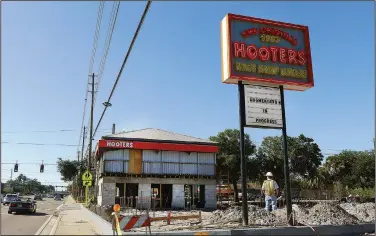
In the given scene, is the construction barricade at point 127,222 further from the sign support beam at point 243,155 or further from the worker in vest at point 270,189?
the worker in vest at point 270,189

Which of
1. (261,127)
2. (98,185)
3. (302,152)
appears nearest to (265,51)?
(261,127)

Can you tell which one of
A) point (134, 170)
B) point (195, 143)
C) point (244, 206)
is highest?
point (195, 143)

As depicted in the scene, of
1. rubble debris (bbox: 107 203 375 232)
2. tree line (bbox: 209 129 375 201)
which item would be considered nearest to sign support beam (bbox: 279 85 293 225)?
rubble debris (bbox: 107 203 375 232)

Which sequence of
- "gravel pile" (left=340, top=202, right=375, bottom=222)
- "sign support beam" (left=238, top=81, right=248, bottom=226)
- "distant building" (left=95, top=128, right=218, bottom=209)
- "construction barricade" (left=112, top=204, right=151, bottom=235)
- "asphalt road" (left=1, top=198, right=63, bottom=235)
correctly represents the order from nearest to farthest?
"construction barricade" (left=112, top=204, right=151, bottom=235), "sign support beam" (left=238, top=81, right=248, bottom=226), "asphalt road" (left=1, top=198, right=63, bottom=235), "gravel pile" (left=340, top=202, right=375, bottom=222), "distant building" (left=95, top=128, right=218, bottom=209)

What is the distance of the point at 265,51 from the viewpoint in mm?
15352

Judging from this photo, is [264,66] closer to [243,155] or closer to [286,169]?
[243,155]

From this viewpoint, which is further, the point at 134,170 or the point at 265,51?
the point at 134,170

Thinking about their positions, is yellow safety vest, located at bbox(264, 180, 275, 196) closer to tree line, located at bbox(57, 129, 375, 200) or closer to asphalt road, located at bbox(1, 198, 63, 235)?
asphalt road, located at bbox(1, 198, 63, 235)

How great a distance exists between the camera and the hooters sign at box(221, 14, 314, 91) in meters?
14.8

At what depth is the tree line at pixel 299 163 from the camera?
49406mm

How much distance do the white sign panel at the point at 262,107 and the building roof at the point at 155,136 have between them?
17848 mm

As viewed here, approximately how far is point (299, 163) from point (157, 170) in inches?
1495

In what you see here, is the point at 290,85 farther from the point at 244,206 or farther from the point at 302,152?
the point at 302,152

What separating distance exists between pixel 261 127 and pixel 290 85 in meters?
2.30
